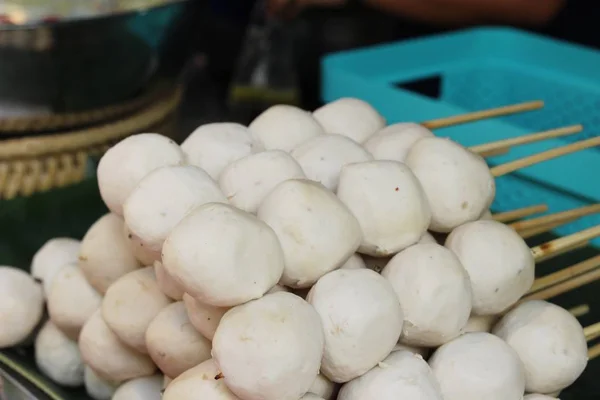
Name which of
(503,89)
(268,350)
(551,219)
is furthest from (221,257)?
(503,89)

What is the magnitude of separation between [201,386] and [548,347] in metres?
0.39

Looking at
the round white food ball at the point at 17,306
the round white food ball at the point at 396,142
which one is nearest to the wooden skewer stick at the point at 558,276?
the round white food ball at the point at 396,142

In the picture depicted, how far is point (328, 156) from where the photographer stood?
34.4 inches

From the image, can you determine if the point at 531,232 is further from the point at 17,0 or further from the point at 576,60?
the point at 17,0

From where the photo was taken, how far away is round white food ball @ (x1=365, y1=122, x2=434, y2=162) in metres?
0.93

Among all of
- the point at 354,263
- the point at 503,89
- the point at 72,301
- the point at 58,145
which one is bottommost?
the point at 58,145

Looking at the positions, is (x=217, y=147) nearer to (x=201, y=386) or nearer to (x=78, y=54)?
(x=201, y=386)

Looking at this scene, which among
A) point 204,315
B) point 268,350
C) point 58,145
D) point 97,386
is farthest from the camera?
point 58,145

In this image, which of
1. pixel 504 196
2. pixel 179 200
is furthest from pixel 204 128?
pixel 504 196

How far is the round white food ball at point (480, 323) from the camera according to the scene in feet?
2.84

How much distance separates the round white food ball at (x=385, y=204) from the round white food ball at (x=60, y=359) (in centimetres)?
46

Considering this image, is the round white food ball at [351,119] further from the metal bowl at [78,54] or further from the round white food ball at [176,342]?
the metal bowl at [78,54]

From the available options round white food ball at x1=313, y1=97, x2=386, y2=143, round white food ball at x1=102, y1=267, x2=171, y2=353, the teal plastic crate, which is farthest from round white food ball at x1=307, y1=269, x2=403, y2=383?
the teal plastic crate

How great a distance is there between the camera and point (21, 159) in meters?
1.52
